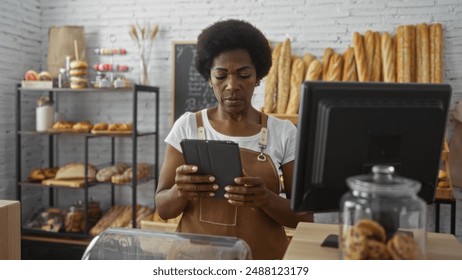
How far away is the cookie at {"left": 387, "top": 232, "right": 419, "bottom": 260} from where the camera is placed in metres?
0.99

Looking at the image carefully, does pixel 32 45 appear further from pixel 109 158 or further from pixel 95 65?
pixel 109 158

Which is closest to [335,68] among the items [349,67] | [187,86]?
[349,67]

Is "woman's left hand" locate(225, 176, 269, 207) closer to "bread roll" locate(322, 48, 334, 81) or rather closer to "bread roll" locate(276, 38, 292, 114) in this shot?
"bread roll" locate(276, 38, 292, 114)

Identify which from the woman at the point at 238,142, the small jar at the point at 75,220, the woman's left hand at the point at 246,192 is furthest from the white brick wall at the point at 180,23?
the woman's left hand at the point at 246,192

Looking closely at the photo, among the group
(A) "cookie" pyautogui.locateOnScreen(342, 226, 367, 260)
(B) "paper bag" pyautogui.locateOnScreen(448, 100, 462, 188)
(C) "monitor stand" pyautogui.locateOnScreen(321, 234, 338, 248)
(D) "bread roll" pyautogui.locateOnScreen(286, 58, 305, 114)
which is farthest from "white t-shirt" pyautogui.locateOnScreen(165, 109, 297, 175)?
(B) "paper bag" pyautogui.locateOnScreen(448, 100, 462, 188)

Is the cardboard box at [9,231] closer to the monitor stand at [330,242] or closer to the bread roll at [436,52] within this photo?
the monitor stand at [330,242]

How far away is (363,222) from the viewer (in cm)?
100

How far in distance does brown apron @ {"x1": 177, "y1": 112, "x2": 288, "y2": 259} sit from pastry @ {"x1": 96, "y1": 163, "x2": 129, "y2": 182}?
2.23 meters

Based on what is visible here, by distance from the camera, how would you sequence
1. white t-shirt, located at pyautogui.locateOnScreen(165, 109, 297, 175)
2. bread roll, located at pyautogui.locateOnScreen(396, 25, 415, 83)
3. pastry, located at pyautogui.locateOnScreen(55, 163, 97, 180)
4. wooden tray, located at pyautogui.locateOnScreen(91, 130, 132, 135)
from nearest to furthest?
white t-shirt, located at pyautogui.locateOnScreen(165, 109, 297, 175) < bread roll, located at pyautogui.locateOnScreen(396, 25, 415, 83) < wooden tray, located at pyautogui.locateOnScreen(91, 130, 132, 135) < pastry, located at pyautogui.locateOnScreen(55, 163, 97, 180)

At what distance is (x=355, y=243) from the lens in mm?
1008

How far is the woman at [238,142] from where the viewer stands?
1746mm
